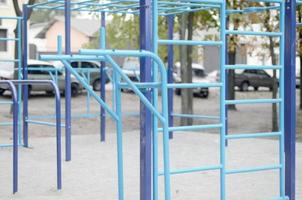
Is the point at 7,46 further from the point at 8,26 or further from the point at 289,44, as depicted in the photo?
the point at 289,44

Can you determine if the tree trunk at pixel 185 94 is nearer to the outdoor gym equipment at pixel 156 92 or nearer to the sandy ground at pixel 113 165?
the sandy ground at pixel 113 165

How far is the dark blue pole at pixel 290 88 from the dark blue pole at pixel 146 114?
63.2 inches

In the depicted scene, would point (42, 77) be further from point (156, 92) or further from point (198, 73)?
point (156, 92)

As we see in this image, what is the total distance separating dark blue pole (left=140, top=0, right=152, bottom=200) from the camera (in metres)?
4.59

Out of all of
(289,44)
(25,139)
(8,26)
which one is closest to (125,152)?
(25,139)

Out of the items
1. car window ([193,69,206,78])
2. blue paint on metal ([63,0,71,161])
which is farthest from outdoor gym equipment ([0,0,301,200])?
car window ([193,69,206,78])

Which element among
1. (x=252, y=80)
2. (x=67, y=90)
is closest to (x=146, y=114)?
(x=67, y=90)

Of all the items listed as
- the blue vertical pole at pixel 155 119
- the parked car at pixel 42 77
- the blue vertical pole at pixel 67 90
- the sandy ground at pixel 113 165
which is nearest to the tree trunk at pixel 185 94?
the sandy ground at pixel 113 165

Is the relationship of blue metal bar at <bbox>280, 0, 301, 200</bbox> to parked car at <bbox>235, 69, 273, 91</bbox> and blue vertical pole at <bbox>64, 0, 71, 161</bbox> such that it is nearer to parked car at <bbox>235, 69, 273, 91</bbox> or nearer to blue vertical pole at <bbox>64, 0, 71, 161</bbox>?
blue vertical pole at <bbox>64, 0, 71, 161</bbox>

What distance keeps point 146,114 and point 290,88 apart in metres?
1.67

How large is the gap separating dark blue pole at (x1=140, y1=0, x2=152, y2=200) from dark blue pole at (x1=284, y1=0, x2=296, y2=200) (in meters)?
1.60

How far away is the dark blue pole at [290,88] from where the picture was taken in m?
5.59

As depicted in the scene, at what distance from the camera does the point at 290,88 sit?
5629mm

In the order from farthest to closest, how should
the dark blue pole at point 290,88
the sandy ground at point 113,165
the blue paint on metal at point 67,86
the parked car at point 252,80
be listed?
the parked car at point 252,80 < the blue paint on metal at point 67,86 < the sandy ground at point 113,165 < the dark blue pole at point 290,88
